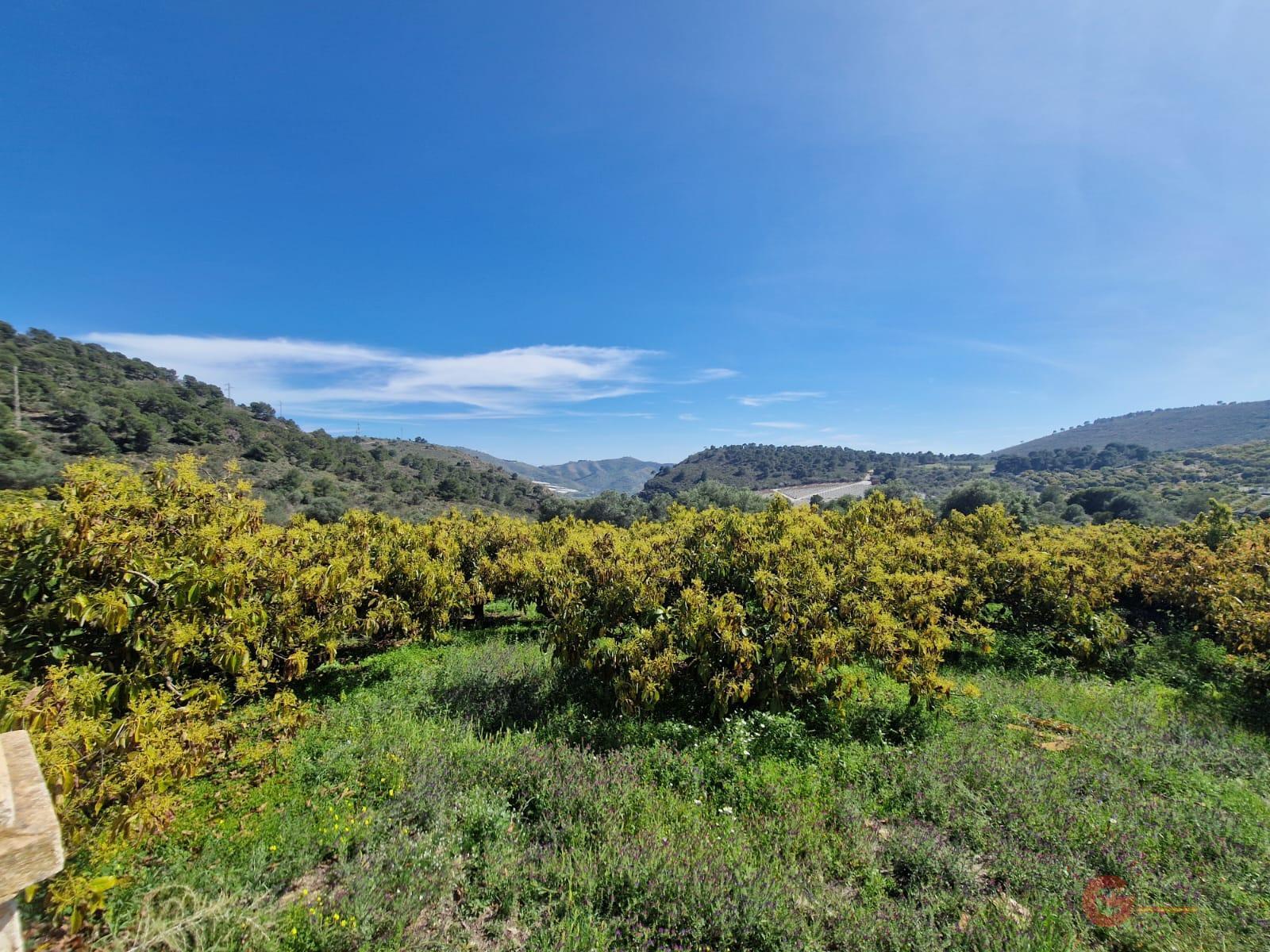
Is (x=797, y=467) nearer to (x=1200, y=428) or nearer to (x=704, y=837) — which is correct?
(x=1200, y=428)

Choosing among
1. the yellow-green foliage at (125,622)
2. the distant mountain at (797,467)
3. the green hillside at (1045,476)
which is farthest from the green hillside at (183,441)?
the distant mountain at (797,467)

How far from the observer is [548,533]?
14.2 m

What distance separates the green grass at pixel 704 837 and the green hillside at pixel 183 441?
40.9 metres

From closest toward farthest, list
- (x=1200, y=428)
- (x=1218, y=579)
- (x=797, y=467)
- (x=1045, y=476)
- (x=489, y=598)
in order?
(x=1218, y=579) → (x=489, y=598) → (x=1045, y=476) → (x=797, y=467) → (x=1200, y=428)

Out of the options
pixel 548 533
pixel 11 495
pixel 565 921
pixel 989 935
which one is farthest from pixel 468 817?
pixel 548 533

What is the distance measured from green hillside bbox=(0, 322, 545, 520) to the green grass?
134 ft

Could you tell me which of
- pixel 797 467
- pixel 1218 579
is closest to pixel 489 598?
pixel 1218 579

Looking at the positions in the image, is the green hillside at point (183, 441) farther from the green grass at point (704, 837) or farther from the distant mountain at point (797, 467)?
the distant mountain at point (797, 467)

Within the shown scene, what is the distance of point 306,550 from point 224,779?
10.4ft

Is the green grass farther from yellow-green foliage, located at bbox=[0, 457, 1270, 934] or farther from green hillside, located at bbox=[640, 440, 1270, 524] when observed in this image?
green hillside, located at bbox=[640, 440, 1270, 524]

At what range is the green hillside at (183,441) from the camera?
4184 centimetres

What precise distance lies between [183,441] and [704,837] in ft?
240

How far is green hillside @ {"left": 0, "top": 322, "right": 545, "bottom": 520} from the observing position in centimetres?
4184

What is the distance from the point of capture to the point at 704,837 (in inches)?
173
